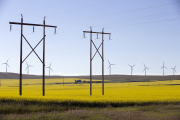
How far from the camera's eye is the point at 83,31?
49312 millimetres

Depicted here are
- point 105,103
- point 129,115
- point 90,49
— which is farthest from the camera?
point 90,49

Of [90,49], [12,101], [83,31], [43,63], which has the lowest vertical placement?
[12,101]

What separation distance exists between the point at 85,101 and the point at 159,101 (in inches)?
444

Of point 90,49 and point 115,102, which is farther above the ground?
point 90,49

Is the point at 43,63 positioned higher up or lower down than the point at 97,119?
higher up

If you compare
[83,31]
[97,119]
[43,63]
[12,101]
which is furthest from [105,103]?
[83,31]

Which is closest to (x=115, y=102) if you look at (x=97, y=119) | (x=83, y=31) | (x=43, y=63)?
(x=97, y=119)

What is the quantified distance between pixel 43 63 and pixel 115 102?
1891 centimetres

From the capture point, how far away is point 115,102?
3120cm

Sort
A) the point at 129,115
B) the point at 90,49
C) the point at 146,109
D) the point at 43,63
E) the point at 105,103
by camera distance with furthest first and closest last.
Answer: the point at 90,49
the point at 43,63
the point at 105,103
the point at 146,109
the point at 129,115

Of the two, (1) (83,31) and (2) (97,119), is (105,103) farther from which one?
(1) (83,31)

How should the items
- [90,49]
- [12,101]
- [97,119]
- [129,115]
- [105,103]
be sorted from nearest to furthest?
[97,119] < [129,115] < [105,103] < [12,101] < [90,49]

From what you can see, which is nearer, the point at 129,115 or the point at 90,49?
the point at 129,115

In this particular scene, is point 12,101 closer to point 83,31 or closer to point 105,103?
point 105,103
